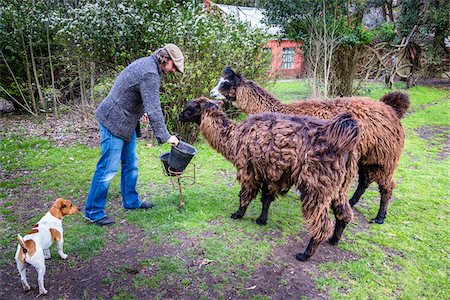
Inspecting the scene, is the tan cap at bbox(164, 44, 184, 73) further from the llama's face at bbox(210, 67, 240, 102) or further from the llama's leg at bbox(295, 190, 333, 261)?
the llama's leg at bbox(295, 190, 333, 261)

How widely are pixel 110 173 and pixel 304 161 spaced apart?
241 centimetres

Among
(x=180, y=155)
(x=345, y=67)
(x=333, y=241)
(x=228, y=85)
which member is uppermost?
(x=345, y=67)

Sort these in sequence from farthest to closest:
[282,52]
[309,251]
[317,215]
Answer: [282,52] < [309,251] < [317,215]

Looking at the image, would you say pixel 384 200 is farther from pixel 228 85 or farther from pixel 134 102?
pixel 134 102

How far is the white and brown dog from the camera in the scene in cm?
313

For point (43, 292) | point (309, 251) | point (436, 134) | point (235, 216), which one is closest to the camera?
point (43, 292)

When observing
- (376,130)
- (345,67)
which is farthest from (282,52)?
(376,130)

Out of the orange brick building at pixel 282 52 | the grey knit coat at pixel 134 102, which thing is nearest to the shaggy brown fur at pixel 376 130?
the grey knit coat at pixel 134 102

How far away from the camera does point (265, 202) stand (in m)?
4.73

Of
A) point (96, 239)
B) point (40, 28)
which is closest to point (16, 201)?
point (96, 239)

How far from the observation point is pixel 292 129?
4.07m

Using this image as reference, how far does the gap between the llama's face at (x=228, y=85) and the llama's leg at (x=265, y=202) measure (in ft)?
7.12

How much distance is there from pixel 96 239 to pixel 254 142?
2.29 m

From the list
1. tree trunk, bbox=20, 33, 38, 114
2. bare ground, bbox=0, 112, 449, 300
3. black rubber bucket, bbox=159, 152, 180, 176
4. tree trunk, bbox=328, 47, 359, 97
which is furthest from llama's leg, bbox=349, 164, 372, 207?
tree trunk, bbox=20, 33, 38, 114
